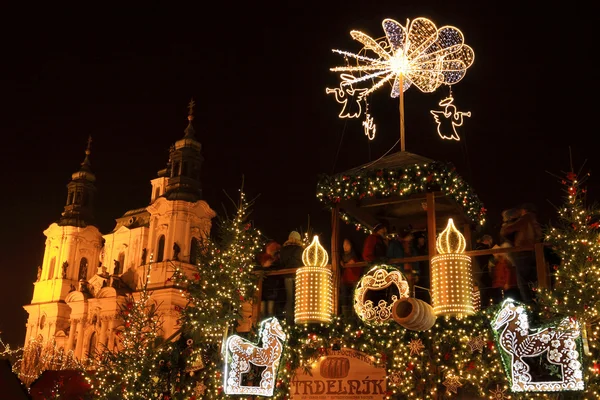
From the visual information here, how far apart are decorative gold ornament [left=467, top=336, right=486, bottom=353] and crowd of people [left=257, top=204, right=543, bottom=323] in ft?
2.75

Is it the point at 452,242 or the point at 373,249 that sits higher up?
the point at 373,249

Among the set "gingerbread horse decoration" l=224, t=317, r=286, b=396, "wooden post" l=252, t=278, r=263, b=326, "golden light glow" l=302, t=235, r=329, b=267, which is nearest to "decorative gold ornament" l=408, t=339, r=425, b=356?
"golden light glow" l=302, t=235, r=329, b=267

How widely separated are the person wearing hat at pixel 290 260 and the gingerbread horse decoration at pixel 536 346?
373 centimetres

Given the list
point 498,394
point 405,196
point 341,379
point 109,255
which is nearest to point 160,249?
point 109,255

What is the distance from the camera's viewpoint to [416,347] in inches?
401

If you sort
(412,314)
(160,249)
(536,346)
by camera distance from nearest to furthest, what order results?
(536,346)
(412,314)
(160,249)

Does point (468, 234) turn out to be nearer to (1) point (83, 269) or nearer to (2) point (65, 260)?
(2) point (65, 260)

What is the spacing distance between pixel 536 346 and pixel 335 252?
373 centimetres

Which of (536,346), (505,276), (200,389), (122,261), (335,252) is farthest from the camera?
(122,261)

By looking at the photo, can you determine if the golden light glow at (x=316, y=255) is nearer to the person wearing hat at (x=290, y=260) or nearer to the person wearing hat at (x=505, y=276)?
the person wearing hat at (x=290, y=260)

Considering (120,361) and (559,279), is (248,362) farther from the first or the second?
(559,279)

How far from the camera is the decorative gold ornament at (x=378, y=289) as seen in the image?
10375 mm

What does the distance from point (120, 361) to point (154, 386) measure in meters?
1.80

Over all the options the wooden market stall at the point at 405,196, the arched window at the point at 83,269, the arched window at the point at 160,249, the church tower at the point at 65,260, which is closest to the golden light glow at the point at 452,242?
the wooden market stall at the point at 405,196
